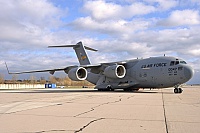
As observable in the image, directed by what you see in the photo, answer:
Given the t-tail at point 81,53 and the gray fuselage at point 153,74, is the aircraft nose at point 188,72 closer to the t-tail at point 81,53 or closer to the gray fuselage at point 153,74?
the gray fuselage at point 153,74

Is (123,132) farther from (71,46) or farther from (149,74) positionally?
(71,46)

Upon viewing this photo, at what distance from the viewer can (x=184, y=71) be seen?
22.1 metres

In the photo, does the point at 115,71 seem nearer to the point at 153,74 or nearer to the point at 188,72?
the point at 153,74

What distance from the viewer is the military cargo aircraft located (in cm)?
2273

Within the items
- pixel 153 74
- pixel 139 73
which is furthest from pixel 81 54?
pixel 153 74

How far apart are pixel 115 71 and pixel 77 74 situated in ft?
13.0

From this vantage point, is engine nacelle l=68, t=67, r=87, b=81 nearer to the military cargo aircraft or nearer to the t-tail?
the military cargo aircraft

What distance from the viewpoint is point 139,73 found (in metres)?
25.7

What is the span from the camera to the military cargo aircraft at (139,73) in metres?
22.7

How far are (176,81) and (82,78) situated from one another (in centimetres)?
927

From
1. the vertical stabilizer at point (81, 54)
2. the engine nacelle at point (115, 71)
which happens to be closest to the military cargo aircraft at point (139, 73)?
the engine nacelle at point (115, 71)

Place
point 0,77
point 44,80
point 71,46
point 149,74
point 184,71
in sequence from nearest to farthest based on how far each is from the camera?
point 184,71 → point 149,74 → point 71,46 → point 0,77 → point 44,80

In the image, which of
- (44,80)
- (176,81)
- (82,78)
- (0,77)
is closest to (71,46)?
(82,78)

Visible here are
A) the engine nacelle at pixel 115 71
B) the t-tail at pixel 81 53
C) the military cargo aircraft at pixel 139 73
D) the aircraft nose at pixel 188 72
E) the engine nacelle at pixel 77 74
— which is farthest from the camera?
the t-tail at pixel 81 53
